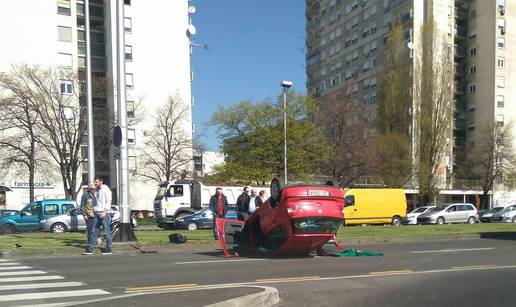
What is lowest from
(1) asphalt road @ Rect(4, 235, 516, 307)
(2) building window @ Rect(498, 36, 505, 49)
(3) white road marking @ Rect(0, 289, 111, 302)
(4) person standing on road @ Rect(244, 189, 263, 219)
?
→ (1) asphalt road @ Rect(4, 235, 516, 307)

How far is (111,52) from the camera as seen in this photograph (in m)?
51.8

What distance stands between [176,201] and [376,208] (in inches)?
515

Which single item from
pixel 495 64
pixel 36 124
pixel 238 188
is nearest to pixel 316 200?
pixel 238 188

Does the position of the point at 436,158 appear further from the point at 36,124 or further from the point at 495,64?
the point at 36,124

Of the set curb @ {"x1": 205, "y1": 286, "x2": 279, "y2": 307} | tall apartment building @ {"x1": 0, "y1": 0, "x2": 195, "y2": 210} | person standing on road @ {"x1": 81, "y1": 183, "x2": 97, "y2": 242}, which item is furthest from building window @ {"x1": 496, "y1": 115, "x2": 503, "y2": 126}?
curb @ {"x1": 205, "y1": 286, "x2": 279, "y2": 307}

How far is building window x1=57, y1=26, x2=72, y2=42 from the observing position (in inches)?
1983

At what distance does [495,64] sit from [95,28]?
161 feet

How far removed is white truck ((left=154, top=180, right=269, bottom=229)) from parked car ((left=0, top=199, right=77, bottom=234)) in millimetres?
6247

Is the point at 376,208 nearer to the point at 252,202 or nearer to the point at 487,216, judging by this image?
the point at 487,216

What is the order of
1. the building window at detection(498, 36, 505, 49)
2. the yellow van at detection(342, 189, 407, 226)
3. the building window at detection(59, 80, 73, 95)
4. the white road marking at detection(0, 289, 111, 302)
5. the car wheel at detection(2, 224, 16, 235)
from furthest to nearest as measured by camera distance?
the building window at detection(498, 36, 505, 49) → the building window at detection(59, 80, 73, 95) → the yellow van at detection(342, 189, 407, 226) → the car wheel at detection(2, 224, 16, 235) → the white road marking at detection(0, 289, 111, 302)

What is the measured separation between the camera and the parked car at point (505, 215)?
4088 cm

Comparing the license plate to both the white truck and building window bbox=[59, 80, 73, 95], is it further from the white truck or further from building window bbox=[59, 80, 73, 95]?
building window bbox=[59, 80, 73, 95]

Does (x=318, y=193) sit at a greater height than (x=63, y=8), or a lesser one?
lesser

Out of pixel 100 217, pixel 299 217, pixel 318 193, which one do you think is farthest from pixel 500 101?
pixel 100 217
